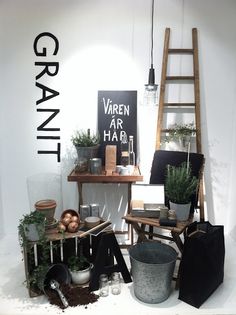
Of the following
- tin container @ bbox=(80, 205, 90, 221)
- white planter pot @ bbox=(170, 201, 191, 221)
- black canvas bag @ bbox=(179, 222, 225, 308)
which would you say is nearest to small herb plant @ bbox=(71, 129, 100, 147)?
tin container @ bbox=(80, 205, 90, 221)

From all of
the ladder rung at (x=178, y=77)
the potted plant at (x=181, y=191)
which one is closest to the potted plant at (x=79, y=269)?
the potted plant at (x=181, y=191)

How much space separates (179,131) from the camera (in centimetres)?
312

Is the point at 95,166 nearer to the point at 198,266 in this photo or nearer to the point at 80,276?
the point at 80,276

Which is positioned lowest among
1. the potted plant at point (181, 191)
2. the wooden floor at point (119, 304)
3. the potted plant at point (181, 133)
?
the wooden floor at point (119, 304)

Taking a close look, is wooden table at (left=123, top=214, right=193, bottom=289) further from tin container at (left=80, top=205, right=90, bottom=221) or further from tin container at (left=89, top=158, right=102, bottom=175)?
tin container at (left=89, top=158, right=102, bottom=175)

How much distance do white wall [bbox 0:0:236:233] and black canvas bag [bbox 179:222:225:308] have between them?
1154 millimetres

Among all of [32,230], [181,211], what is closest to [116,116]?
[181,211]

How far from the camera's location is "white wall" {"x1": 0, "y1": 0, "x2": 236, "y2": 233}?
3064mm

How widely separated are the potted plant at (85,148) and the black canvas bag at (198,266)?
1.18 metres

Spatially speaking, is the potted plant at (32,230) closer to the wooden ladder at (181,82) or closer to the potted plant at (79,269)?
the potted plant at (79,269)

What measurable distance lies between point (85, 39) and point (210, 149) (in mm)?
1724

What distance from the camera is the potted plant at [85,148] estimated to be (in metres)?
2.96

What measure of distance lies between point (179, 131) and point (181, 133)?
0.09ft

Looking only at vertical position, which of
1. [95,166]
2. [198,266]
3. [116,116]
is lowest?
[198,266]
